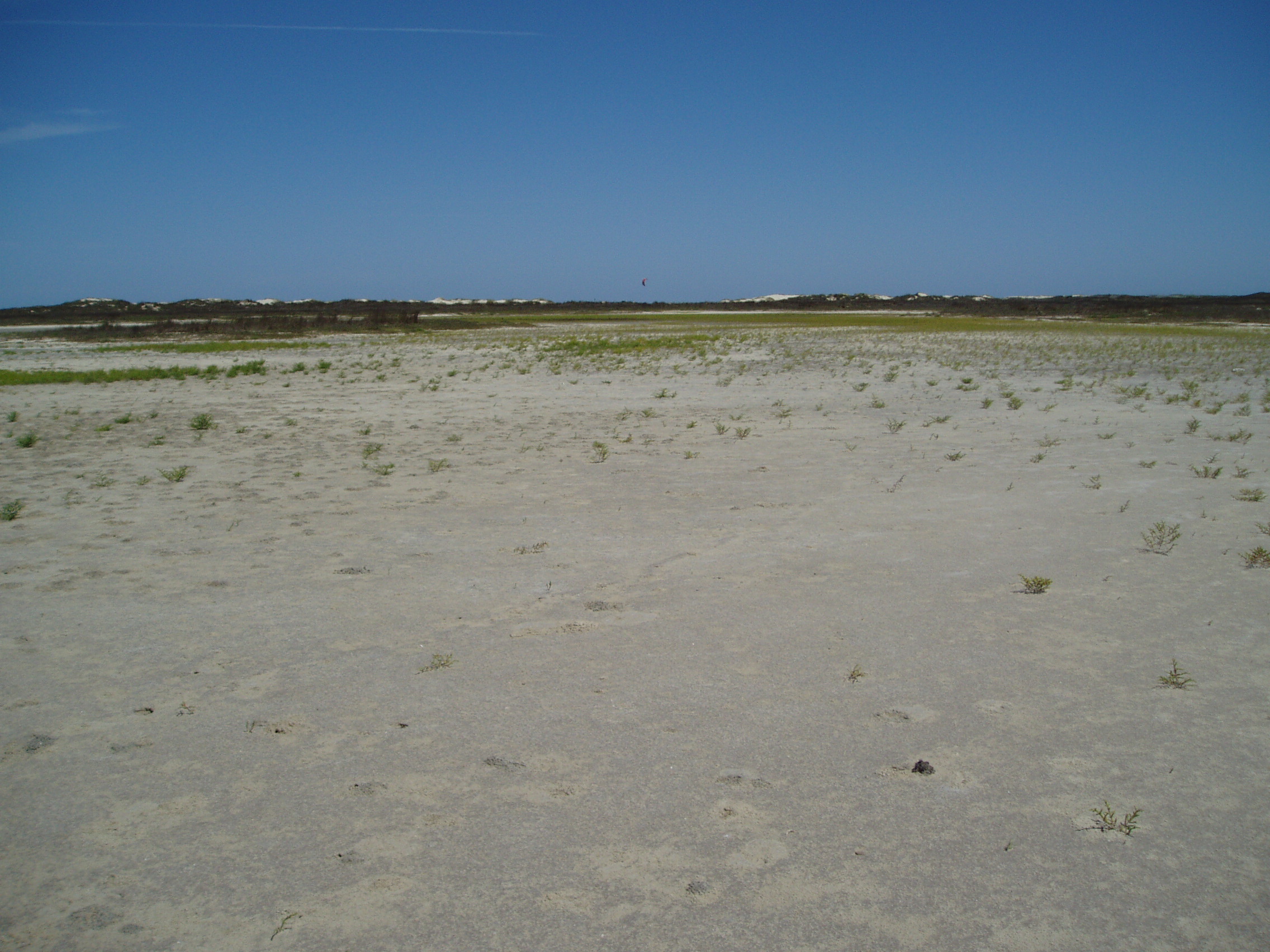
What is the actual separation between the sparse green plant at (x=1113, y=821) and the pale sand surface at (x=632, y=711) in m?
0.03

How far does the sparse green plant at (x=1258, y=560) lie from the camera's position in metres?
5.80

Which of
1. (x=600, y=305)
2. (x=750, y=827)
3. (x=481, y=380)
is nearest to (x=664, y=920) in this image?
(x=750, y=827)

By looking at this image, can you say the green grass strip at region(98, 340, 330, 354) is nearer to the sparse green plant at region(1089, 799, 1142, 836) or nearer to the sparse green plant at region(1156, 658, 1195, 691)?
the sparse green plant at region(1156, 658, 1195, 691)

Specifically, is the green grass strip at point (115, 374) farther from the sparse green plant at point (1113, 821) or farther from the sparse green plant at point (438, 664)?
the sparse green plant at point (1113, 821)

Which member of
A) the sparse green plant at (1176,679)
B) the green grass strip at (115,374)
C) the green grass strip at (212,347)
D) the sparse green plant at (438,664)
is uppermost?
the green grass strip at (212,347)

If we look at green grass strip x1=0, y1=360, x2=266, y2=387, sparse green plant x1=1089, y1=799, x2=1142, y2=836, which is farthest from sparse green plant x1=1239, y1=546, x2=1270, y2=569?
green grass strip x1=0, y1=360, x2=266, y2=387

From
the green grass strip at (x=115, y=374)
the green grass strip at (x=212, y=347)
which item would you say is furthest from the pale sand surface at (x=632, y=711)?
the green grass strip at (x=212, y=347)

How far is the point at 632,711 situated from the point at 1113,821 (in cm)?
194

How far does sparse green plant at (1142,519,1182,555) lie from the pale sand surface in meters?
0.11

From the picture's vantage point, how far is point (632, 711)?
390 cm

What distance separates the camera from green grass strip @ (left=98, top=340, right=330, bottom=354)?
1334 inches

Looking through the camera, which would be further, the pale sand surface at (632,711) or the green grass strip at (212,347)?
the green grass strip at (212,347)

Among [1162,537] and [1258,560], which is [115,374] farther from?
[1258,560]

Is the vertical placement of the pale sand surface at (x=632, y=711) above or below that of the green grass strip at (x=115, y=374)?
below
